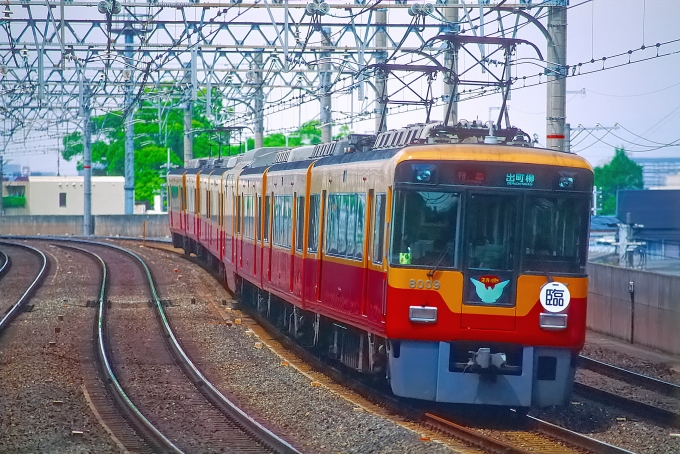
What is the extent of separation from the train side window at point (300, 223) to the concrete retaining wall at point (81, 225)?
1477 inches

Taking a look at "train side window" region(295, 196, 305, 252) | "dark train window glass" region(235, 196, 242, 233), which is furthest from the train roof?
"dark train window glass" region(235, 196, 242, 233)

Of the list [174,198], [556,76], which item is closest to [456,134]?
[556,76]

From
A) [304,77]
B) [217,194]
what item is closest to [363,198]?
[217,194]

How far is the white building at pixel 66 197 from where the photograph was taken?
72.2 metres

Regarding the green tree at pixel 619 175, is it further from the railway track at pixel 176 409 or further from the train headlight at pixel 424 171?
the train headlight at pixel 424 171

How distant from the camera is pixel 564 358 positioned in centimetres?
991

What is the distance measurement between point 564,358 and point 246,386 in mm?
3979

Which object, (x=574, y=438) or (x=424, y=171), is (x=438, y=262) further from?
(x=574, y=438)

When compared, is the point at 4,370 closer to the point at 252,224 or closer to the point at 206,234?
the point at 252,224

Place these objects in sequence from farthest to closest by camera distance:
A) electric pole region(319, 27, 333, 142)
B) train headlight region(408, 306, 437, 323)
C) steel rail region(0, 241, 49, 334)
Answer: electric pole region(319, 27, 333, 142)
steel rail region(0, 241, 49, 334)
train headlight region(408, 306, 437, 323)

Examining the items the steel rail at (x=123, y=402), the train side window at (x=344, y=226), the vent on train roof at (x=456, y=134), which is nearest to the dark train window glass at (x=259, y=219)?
the steel rail at (x=123, y=402)

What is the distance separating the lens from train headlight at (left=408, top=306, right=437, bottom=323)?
9711mm

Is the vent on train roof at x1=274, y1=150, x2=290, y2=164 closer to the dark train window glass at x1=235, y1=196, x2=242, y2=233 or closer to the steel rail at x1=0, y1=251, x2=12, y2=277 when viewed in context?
the dark train window glass at x1=235, y1=196, x2=242, y2=233

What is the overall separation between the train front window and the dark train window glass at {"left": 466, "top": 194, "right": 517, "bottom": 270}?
6.1 inches
